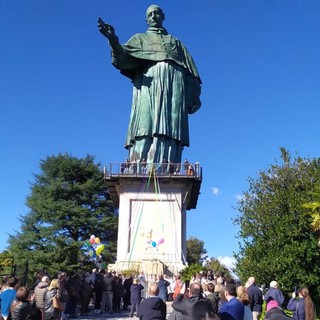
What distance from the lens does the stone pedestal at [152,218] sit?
27688mm

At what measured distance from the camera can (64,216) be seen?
42.2 meters

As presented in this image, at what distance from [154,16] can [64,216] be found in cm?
1907

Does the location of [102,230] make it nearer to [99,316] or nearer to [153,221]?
[153,221]

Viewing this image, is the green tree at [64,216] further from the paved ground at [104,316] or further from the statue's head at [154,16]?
the paved ground at [104,316]

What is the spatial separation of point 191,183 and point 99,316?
13.7 meters

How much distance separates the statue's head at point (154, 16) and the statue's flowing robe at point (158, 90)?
674 mm

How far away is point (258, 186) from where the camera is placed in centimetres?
2750

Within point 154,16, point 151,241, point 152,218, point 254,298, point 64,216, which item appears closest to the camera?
point 254,298

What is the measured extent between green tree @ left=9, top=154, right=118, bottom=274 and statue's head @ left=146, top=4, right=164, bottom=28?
15.9 metres

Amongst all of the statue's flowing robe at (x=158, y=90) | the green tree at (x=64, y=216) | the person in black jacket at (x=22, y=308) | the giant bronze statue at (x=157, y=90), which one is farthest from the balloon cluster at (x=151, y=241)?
the person in black jacket at (x=22, y=308)

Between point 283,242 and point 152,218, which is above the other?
point 152,218

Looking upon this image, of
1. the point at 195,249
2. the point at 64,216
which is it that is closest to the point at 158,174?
the point at 64,216

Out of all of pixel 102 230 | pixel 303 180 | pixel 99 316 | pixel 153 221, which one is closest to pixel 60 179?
pixel 102 230

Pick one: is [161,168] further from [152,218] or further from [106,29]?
[106,29]
